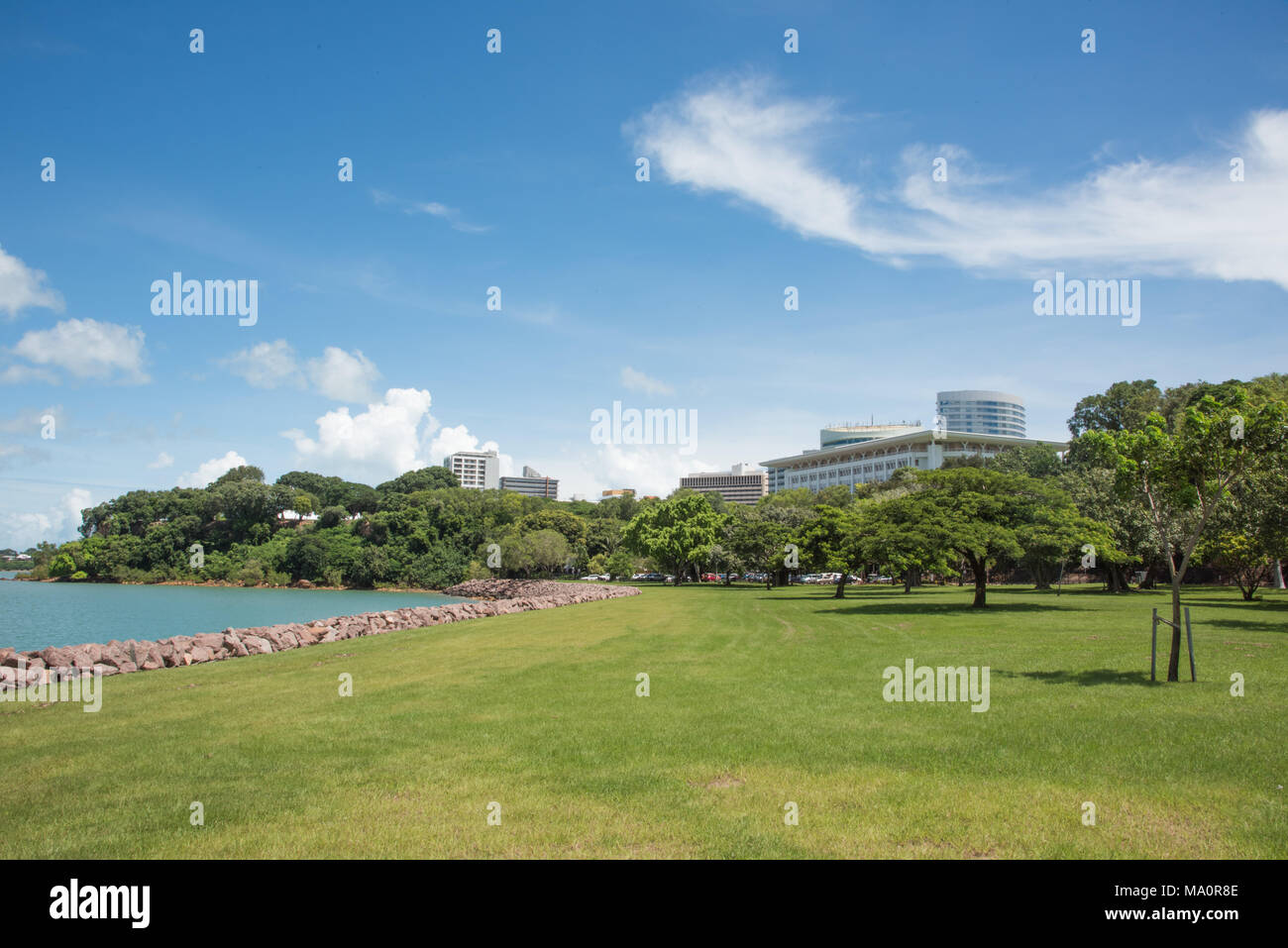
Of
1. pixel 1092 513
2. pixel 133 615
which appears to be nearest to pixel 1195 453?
pixel 1092 513

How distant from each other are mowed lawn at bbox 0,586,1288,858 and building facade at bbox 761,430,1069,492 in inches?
4384

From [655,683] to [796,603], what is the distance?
30.2 metres

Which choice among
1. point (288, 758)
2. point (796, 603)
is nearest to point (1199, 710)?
point (288, 758)

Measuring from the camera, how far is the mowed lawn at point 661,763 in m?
6.55

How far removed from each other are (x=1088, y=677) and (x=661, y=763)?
1039cm

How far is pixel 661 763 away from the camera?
8953mm

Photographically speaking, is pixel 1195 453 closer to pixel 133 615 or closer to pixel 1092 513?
pixel 1092 513

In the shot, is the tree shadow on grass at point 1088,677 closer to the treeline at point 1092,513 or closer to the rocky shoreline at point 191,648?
the treeline at point 1092,513

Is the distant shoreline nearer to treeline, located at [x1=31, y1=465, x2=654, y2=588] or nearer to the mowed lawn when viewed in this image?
treeline, located at [x1=31, y1=465, x2=654, y2=588]

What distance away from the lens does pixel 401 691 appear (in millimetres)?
14617

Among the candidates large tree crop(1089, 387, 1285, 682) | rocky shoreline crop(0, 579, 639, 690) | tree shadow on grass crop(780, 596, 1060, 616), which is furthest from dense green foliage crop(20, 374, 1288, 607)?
rocky shoreline crop(0, 579, 639, 690)

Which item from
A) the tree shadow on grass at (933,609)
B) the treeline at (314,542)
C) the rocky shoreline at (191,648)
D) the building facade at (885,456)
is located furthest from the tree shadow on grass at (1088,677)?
the building facade at (885,456)

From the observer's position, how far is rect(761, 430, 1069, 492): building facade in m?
138
